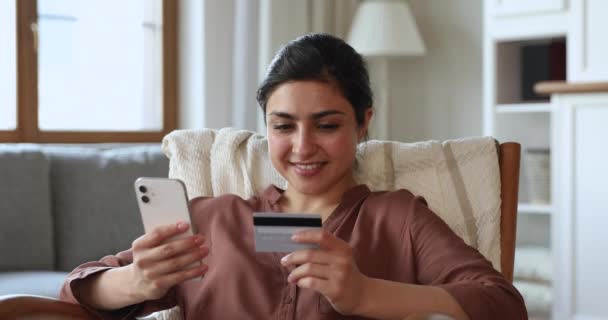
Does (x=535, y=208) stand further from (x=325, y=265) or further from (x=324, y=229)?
(x=325, y=265)

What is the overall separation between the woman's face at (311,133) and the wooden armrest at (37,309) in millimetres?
427

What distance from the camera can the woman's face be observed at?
4.94 ft

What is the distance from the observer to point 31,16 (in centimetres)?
340

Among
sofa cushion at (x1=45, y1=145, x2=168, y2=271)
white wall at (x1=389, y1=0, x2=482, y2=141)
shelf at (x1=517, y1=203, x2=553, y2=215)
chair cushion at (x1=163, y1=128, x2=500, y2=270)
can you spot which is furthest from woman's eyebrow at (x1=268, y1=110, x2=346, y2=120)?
white wall at (x1=389, y1=0, x2=482, y2=141)

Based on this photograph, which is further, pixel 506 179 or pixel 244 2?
pixel 244 2

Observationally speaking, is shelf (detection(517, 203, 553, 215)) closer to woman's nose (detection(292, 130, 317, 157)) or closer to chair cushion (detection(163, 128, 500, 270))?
chair cushion (detection(163, 128, 500, 270))

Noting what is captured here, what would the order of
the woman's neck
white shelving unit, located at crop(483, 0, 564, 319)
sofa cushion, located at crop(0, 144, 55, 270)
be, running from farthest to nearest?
white shelving unit, located at crop(483, 0, 564, 319) < sofa cushion, located at crop(0, 144, 55, 270) < the woman's neck

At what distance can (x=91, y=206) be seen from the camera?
2863 millimetres

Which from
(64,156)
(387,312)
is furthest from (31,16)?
(387,312)

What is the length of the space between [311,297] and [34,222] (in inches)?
62.1

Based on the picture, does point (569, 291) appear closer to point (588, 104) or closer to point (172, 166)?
point (588, 104)

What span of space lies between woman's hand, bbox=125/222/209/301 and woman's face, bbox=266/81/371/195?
0.30 meters

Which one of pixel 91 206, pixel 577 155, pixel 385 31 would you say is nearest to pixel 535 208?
pixel 577 155

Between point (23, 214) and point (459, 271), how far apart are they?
1.79 m
